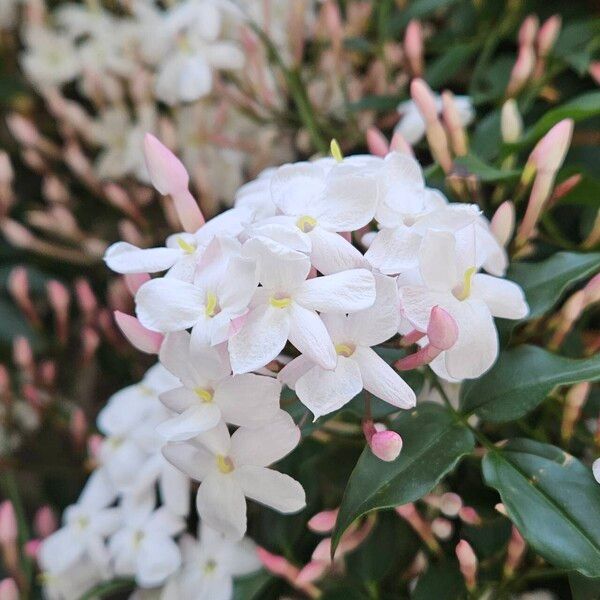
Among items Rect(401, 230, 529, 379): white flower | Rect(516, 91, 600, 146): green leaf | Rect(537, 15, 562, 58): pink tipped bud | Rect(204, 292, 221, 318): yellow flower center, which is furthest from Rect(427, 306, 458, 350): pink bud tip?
Rect(537, 15, 562, 58): pink tipped bud

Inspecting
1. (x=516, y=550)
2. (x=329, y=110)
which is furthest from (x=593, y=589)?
(x=329, y=110)

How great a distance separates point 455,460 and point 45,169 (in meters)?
0.67

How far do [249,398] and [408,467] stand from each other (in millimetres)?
101

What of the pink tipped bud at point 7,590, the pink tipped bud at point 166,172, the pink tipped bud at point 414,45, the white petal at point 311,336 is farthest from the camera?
the pink tipped bud at point 414,45

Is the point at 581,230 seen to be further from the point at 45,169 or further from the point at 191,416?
the point at 45,169

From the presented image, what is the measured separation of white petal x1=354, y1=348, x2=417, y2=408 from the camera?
1.41 feet

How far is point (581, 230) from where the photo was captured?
710mm

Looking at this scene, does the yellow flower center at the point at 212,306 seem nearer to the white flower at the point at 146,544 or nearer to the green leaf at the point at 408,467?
the green leaf at the point at 408,467

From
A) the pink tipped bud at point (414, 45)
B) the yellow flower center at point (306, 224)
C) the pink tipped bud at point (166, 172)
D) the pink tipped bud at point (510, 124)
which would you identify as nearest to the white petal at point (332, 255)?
the yellow flower center at point (306, 224)

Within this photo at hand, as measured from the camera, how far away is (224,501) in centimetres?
48

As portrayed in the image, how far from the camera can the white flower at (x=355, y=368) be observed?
423 mm

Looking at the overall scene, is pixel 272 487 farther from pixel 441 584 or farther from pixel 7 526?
pixel 7 526

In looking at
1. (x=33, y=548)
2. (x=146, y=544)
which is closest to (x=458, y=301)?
(x=146, y=544)

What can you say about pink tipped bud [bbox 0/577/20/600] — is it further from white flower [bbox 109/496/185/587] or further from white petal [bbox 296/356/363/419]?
white petal [bbox 296/356/363/419]
